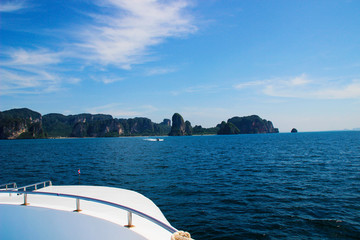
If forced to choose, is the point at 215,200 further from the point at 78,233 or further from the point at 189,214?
the point at 78,233

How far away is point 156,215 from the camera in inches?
366

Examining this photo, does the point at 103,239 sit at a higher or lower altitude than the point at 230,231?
higher

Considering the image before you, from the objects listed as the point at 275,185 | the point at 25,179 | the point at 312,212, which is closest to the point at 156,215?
the point at 312,212

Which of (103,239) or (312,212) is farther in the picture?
(312,212)

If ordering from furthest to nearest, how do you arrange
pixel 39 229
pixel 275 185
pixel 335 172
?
pixel 335 172 → pixel 275 185 → pixel 39 229

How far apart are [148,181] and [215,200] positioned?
369 inches

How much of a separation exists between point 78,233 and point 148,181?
17240 millimetres

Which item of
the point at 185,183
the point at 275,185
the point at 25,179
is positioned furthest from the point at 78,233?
the point at 25,179

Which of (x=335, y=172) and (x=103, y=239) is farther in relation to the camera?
(x=335, y=172)

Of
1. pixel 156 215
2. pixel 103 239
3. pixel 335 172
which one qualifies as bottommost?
pixel 335 172

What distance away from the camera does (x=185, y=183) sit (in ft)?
72.8

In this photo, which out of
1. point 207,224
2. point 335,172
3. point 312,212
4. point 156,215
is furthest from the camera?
point 335,172

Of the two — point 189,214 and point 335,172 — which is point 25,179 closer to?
point 189,214

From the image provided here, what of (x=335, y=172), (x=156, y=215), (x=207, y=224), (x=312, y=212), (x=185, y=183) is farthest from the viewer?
(x=335, y=172)
